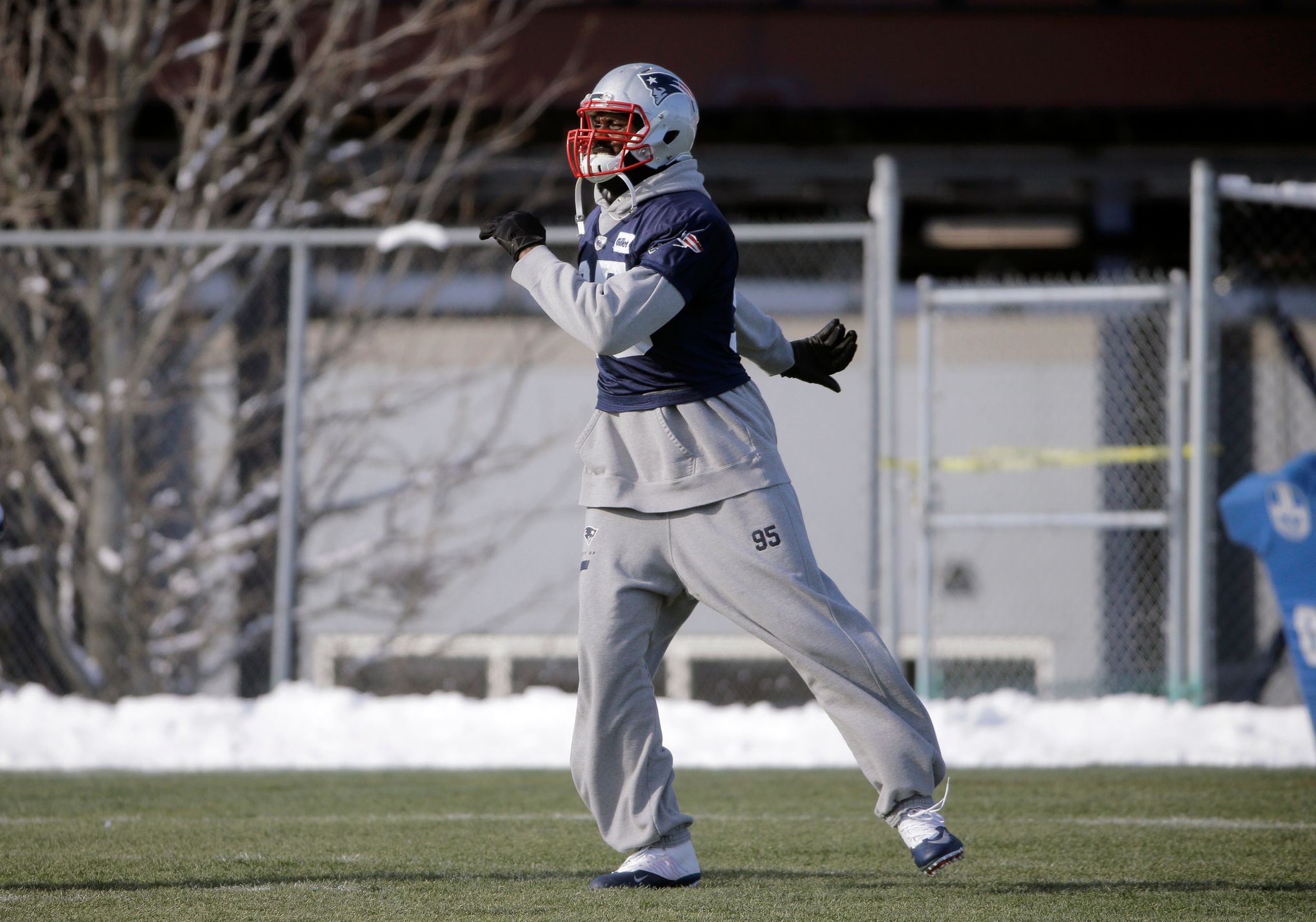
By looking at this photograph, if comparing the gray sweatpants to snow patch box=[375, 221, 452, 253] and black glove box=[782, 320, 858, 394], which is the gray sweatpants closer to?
black glove box=[782, 320, 858, 394]

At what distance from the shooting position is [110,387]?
10172 millimetres

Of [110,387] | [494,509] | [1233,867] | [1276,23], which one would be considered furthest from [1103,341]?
[1233,867]

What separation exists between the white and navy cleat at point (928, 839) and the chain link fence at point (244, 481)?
6.23 meters

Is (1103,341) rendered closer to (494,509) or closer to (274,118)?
(494,509)

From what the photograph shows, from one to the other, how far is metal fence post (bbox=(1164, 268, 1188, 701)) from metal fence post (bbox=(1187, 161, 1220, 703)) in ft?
0.16

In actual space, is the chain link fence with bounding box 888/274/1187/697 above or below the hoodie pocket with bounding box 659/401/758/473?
below

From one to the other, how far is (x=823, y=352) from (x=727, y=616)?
908 mm

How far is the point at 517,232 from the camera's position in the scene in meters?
4.09

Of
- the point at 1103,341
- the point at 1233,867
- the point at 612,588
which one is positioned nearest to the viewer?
the point at 612,588

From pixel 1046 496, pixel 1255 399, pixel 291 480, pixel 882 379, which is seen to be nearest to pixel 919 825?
pixel 882 379

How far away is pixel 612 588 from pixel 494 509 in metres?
6.54

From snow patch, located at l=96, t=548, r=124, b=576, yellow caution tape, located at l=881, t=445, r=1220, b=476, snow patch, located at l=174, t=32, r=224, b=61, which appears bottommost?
snow patch, located at l=96, t=548, r=124, b=576

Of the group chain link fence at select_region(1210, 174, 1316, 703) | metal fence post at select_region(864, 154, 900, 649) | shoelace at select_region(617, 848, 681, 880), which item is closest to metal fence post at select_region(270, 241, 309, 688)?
metal fence post at select_region(864, 154, 900, 649)

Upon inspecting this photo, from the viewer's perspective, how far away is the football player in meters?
4.05
